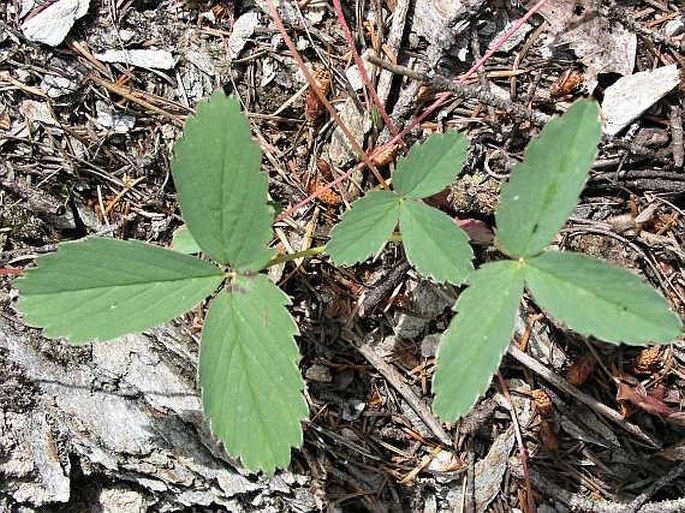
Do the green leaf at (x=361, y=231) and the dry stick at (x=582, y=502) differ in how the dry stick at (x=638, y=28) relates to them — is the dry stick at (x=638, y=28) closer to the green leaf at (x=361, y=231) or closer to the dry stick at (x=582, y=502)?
the green leaf at (x=361, y=231)

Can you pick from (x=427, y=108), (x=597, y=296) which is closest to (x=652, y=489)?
(x=597, y=296)

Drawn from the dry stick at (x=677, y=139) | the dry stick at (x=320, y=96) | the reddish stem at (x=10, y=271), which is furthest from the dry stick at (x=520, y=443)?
the reddish stem at (x=10, y=271)

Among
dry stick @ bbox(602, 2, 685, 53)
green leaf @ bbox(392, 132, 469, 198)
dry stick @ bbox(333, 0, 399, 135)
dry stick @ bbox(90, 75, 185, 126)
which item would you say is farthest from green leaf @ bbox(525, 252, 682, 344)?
dry stick @ bbox(90, 75, 185, 126)

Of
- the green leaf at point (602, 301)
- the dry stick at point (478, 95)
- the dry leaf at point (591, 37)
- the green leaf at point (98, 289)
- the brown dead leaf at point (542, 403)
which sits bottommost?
the brown dead leaf at point (542, 403)

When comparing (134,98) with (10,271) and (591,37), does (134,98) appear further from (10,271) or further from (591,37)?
(591,37)

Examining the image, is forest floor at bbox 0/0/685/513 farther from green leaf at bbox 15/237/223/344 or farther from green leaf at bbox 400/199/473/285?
green leaf at bbox 15/237/223/344

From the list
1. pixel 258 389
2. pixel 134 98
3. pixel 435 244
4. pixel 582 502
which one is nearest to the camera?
Result: pixel 258 389
